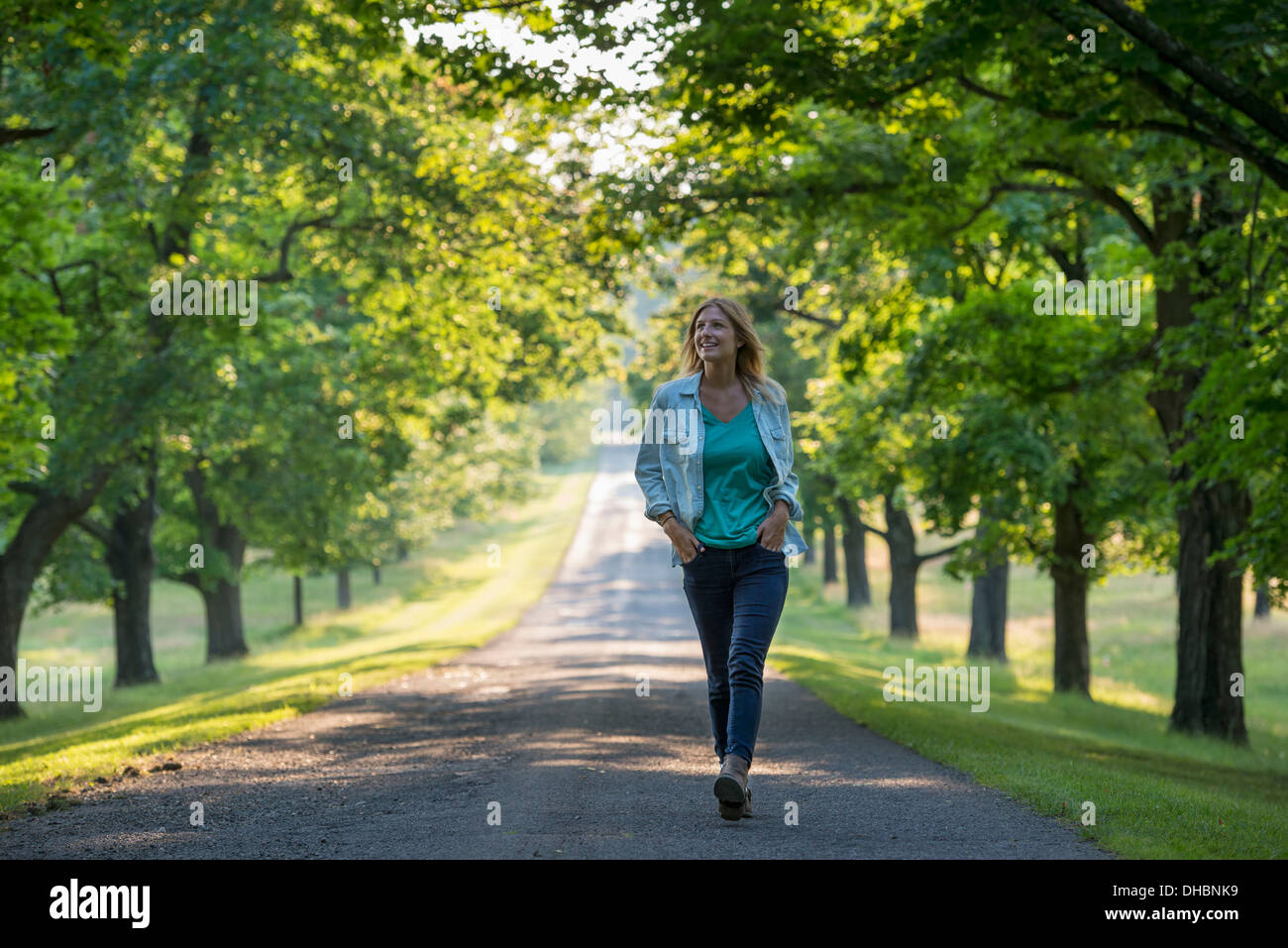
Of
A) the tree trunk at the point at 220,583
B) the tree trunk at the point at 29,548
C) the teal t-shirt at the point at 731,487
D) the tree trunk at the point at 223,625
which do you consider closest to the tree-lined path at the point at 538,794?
the teal t-shirt at the point at 731,487

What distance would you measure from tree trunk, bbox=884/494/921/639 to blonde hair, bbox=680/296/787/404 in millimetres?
23592

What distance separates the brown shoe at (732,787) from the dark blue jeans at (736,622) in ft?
0.18

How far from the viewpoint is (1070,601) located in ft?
65.7

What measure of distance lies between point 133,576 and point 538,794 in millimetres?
18860

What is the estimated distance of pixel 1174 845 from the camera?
5418 mm

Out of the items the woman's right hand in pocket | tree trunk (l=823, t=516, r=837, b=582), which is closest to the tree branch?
the woman's right hand in pocket

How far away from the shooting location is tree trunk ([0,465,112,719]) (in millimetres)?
17750

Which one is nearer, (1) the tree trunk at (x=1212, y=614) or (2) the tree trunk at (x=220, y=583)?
(1) the tree trunk at (x=1212, y=614)

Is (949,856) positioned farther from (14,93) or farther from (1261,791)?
(14,93)

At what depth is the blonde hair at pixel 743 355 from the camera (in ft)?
20.0

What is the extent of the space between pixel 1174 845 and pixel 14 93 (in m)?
16.0

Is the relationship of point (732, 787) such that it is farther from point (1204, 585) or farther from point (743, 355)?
point (1204, 585)

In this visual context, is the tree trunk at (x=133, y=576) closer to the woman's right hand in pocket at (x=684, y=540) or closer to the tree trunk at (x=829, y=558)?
the woman's right hand in pocket at (x=684, y=540)

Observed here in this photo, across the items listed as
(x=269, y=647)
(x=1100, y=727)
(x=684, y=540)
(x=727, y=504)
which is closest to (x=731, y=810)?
(x=684, y=540)
